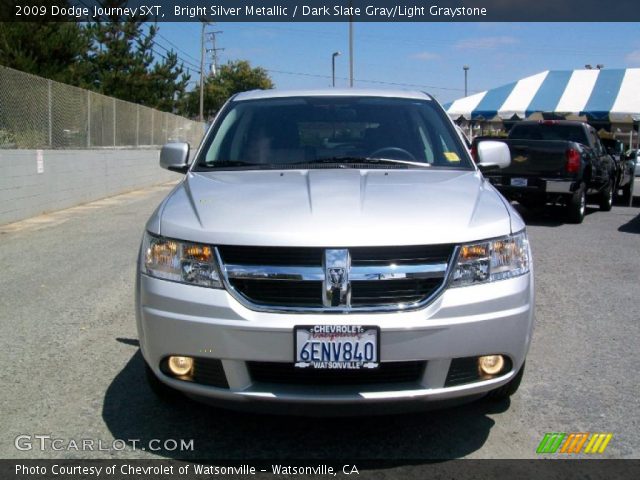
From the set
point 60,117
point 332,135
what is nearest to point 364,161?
point 332,135

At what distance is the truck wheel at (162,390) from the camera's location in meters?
3.41

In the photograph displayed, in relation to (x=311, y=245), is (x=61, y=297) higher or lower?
lower

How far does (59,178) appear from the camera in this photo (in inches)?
522

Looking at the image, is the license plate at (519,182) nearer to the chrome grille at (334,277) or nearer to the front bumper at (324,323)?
the front bumper at (324,323)

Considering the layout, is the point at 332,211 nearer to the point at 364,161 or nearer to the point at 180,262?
the point at 180,262

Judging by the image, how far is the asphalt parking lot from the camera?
321cm

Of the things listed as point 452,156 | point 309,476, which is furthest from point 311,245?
point 452,156

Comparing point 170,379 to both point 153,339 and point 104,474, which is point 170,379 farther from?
point 104,474

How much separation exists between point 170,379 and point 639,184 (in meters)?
14.0

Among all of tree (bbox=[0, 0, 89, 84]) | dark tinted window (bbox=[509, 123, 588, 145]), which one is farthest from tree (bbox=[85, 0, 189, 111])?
dark tinted window (bbox=[509, 123, 588, 145])

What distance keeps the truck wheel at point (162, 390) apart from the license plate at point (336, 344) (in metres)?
0.96

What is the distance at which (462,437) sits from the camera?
3.30 m

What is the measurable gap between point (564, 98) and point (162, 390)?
19.5 metres

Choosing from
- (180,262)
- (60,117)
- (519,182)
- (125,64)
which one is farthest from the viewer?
(125,64)
